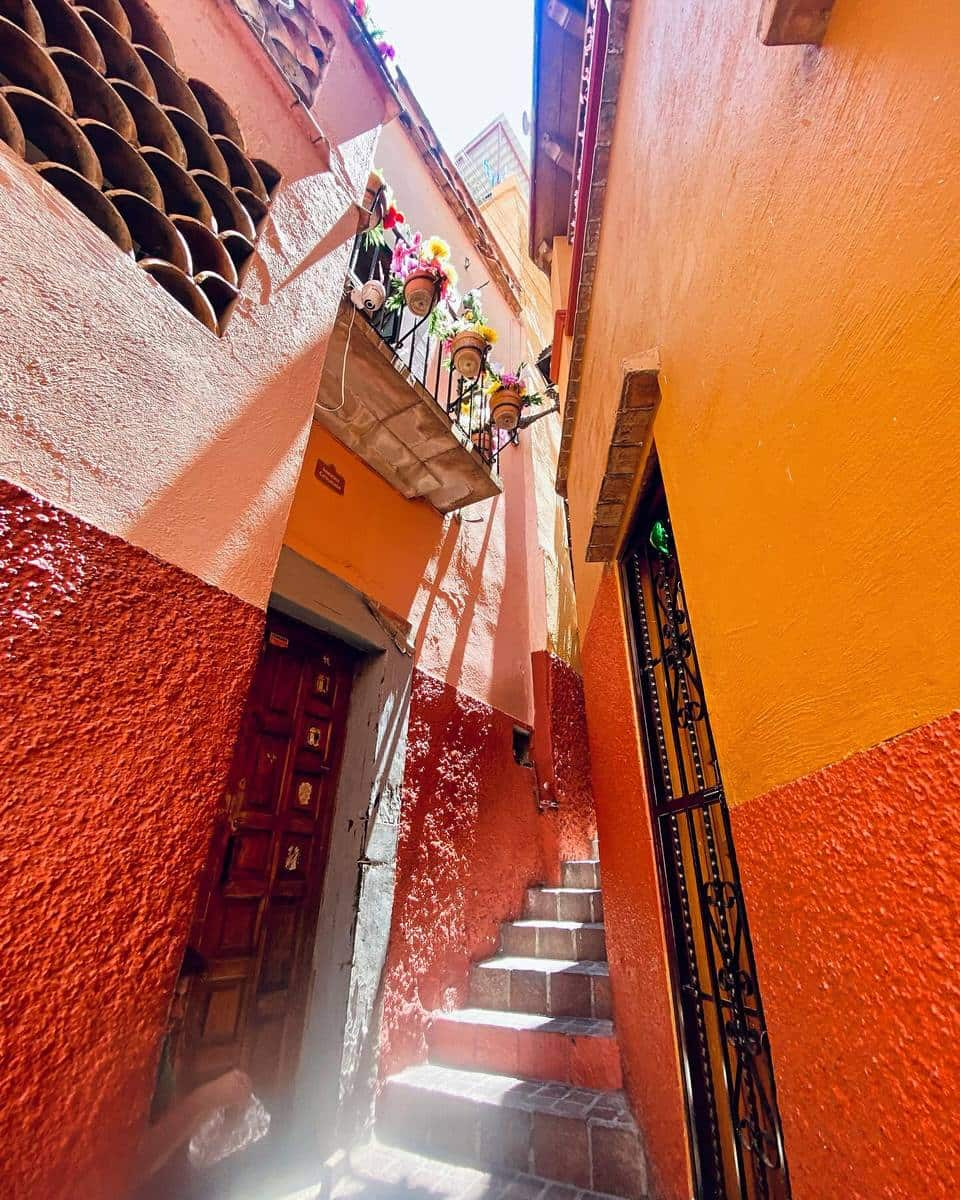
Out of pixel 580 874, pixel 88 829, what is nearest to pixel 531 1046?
pixel 580 874

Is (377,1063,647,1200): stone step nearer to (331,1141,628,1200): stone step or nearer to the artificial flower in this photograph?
(331,1141,628,1200): stone step

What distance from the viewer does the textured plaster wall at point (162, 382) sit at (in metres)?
1.17

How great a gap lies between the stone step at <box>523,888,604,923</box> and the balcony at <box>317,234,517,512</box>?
10.8 feet

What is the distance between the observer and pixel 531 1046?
2.93 meters

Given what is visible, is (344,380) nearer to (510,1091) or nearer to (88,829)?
(88,829)

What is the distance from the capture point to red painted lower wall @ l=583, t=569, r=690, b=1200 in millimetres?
2000

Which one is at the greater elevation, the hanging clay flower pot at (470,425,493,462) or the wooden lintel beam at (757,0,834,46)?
the hanging clay flower pot at (470,425,493,462)

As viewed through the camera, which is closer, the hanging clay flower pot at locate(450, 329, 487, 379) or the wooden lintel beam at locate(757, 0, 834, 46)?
the wooden lintel beam at locate(757, 0, 834, 46)

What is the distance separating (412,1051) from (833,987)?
309 cm

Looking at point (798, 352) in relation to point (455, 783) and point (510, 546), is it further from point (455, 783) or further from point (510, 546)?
point (510, 546)

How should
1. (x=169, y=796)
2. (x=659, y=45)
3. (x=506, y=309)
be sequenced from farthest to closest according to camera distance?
(x=506, y=309)
(x=659, y=45)
(x=169, y=796)

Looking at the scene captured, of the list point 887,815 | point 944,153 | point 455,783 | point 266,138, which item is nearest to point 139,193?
point 266,138

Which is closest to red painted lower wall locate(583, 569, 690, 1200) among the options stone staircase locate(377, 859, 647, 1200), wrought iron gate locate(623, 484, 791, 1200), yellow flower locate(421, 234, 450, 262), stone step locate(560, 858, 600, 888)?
wrought iron gate locate(623, 484, 791, 1200)

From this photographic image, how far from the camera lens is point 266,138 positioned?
229 centimetres
